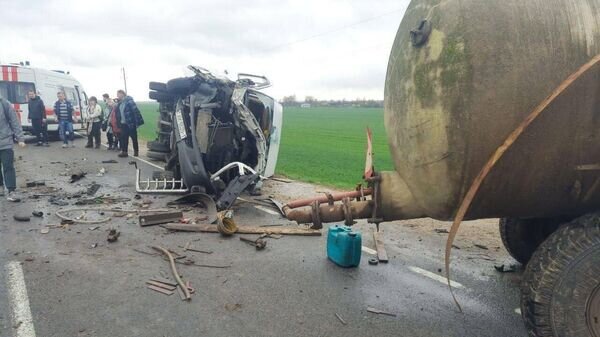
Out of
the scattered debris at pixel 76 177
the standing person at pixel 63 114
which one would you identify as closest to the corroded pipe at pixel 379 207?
the scattered debris at pixel 76 177

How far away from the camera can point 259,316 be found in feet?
10.9

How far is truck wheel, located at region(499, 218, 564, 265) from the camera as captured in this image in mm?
3923

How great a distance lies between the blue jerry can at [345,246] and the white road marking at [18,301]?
2.68m

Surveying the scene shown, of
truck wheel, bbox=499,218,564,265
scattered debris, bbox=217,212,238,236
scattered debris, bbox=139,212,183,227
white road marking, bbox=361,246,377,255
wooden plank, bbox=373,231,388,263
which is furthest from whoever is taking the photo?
scattered debris, bbox=139,212,183,227

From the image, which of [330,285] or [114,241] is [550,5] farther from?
[114,241]

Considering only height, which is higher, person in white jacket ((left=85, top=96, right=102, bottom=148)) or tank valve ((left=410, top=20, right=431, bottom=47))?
tank valve ((left=410, top=20, right=431, bottom=47))

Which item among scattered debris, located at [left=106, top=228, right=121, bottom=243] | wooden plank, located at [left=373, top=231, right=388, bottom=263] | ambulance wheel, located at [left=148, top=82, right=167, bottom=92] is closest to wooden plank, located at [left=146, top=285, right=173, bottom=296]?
scattered debris, located at [left=106, top=228, right=121, bottom=243]

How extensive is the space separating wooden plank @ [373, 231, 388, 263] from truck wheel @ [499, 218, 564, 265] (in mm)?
1217

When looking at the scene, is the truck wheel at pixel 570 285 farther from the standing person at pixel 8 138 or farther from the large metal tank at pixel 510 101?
the standing person at pixel 8 138

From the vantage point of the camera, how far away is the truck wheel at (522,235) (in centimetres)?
392

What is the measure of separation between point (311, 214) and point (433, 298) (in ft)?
4.45

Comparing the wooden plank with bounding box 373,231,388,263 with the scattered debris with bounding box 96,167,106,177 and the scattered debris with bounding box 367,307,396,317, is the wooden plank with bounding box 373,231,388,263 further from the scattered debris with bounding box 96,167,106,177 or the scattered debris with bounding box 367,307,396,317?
the scattered debris with bounding box 96,167,106,177

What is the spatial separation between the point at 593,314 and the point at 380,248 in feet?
8.65

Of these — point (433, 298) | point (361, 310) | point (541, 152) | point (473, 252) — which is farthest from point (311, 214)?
point (473, 252)
